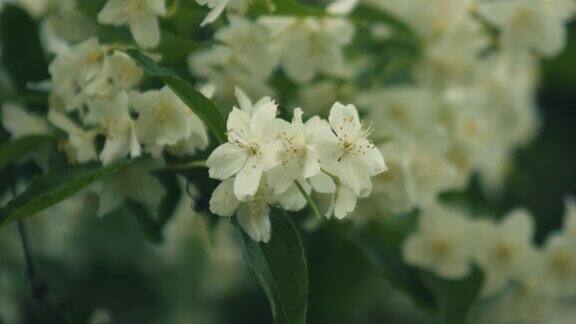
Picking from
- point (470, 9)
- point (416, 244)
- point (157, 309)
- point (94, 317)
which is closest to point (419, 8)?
point (470, 9)

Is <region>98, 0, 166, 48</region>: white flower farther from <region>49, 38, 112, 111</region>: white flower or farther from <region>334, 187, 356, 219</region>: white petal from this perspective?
<region>334, 187, 356, 219</region>: white petal

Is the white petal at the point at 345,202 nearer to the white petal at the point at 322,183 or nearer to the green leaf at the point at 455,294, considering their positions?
the white petal at the point at 322,183

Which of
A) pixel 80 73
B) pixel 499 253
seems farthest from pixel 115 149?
pixel 499 253

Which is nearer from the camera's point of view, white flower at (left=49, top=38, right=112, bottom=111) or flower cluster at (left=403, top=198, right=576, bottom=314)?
white flower at (left=49, top=38, right=112, bottom=111)

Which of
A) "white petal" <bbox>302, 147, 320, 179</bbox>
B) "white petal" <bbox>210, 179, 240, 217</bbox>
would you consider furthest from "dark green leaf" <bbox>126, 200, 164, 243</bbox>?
"white petal" <bbox>302, 147, 320, 179</bbox>

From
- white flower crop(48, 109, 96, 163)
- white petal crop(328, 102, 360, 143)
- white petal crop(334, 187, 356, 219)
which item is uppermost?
white petal crop(328, 102, 360, 143)
